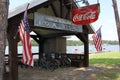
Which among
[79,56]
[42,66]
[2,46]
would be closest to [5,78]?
[42,66]

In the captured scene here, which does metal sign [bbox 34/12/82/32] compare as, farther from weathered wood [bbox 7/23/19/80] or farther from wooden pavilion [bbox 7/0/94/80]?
weathered wood [bbox 7/23/19/80]

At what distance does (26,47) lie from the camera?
8.27m

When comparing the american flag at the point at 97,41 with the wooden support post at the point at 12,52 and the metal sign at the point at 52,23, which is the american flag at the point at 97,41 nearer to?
the metal sign at the point at 52,23

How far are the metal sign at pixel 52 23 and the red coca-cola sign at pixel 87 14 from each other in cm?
103

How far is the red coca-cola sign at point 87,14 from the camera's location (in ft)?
39.0

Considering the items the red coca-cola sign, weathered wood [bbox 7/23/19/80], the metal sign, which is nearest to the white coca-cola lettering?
the red coca-cola sign

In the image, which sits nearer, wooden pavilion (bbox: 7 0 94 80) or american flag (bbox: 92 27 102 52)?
wooden pavilion (bbox: 7 0 94 80)

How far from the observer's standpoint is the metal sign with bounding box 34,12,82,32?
12180 mm

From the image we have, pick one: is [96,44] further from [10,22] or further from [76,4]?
[10,22]

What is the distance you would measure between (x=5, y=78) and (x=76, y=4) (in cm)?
696

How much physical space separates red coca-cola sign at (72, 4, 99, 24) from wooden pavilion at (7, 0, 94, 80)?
47.8 inches

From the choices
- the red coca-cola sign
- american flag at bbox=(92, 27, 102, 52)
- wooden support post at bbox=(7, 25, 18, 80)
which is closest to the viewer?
wooden support post at bbox=(7, 25, 18, 80)

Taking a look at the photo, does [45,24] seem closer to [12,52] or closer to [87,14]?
[87,14]

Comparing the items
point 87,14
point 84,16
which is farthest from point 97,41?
point 87,14
